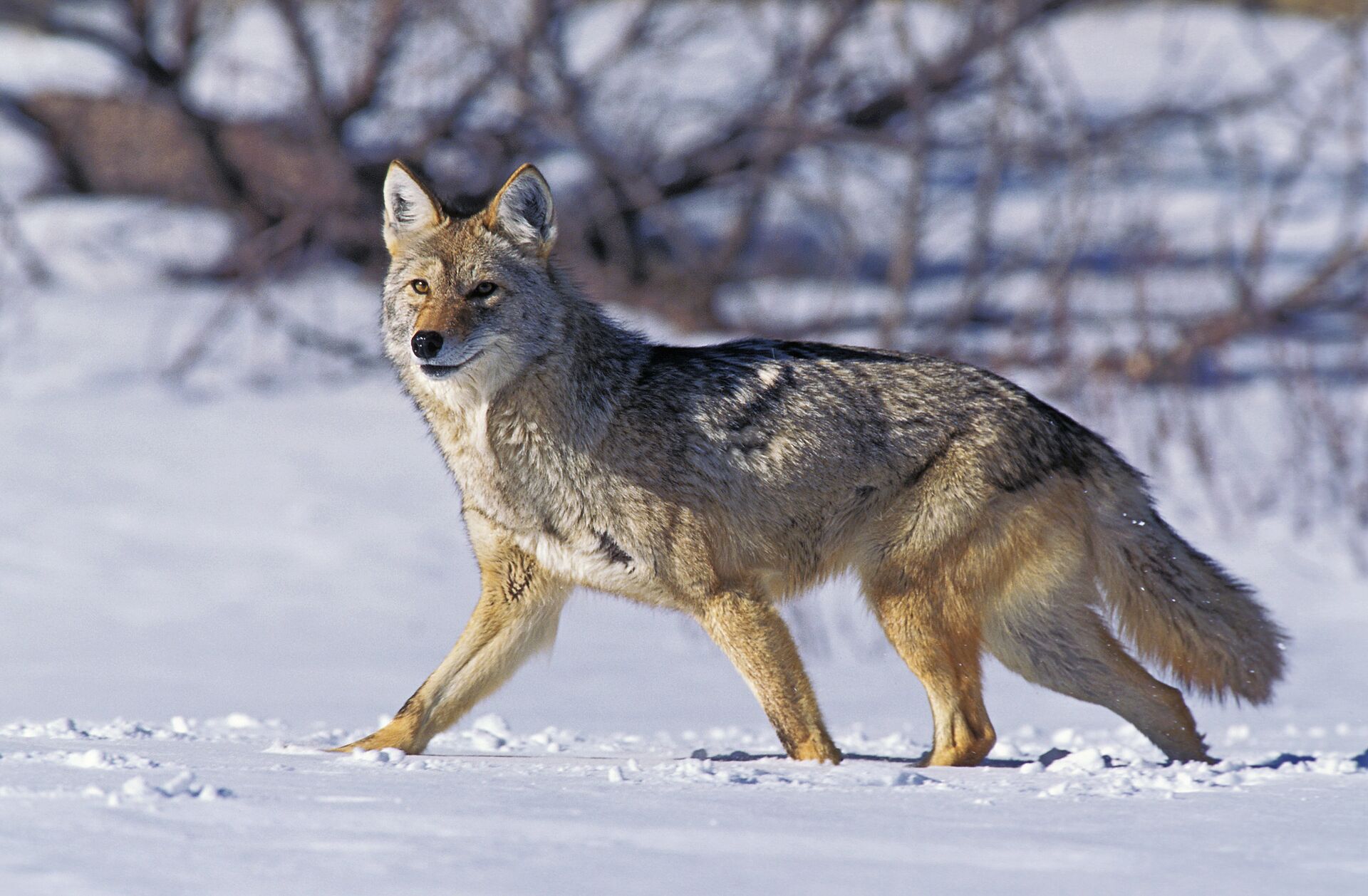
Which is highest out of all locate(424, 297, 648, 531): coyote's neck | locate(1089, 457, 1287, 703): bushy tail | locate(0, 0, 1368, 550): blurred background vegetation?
locate(0, 0, 1368, 550): blurred background vegetation

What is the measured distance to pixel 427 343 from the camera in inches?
211

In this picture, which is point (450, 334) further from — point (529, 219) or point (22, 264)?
point (22, 264)

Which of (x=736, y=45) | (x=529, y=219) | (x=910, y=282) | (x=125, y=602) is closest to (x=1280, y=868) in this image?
(x=529, y=219)

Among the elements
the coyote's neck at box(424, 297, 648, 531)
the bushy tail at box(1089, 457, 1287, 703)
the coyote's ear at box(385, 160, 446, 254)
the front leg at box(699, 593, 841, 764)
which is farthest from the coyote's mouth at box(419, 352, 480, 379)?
the bushy tail at box(1089, 457, 1287, 703)

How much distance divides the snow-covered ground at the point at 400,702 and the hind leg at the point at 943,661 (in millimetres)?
155

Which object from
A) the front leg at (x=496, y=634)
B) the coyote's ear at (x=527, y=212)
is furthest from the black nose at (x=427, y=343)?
the front leg at (x=496, y=634)

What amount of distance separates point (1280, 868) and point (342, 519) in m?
9.22

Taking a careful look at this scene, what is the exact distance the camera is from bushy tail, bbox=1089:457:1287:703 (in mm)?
6059

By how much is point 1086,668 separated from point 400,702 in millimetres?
4261

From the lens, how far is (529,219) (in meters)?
6.01

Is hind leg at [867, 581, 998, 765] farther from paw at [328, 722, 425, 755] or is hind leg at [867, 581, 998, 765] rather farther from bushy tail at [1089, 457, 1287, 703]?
paw at [328, 722, 425, 755]

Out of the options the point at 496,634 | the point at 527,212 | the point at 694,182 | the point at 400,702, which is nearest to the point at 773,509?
the point at 496,634

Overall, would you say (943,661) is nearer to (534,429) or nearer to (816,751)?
(816,751)

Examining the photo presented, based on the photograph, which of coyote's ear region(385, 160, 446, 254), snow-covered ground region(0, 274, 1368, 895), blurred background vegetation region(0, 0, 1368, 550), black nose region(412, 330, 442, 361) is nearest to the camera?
snow-covered ground region(0, 274, 1368, 895)
